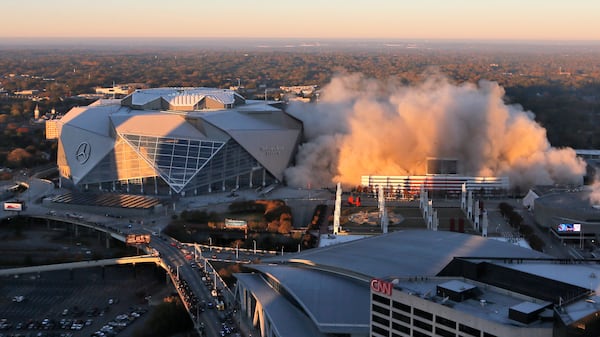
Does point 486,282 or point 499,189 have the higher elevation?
point 486,282

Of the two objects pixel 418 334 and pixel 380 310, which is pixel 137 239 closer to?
pixel 380 310

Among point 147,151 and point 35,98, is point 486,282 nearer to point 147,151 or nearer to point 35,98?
point 147,151

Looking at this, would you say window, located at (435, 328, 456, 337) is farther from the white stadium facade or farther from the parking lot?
the white stadium facade


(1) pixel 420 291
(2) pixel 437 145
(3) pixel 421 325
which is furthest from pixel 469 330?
(2) pixel 437 145

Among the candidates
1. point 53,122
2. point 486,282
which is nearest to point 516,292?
point 486,282

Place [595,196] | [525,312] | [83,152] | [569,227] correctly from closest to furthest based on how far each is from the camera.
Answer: [525,312], [569,227], [595,196], [83,152]

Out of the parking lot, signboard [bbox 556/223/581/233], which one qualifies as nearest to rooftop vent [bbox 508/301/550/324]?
the parking lot

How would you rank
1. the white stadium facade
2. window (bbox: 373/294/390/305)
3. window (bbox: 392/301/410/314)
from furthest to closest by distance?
the white stadium facade, window (bbox: 373/294/390/305), window (bbox: 392/301/410/314)
